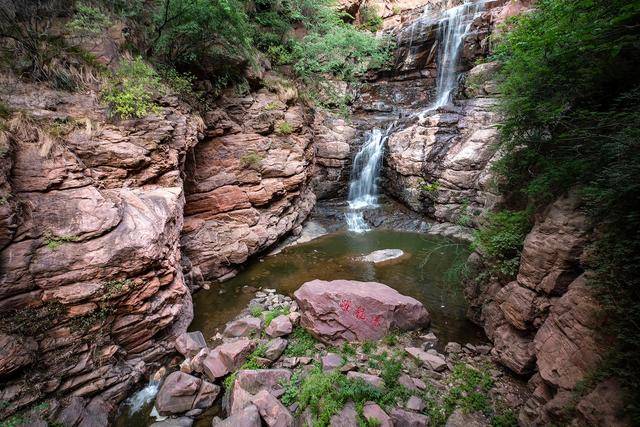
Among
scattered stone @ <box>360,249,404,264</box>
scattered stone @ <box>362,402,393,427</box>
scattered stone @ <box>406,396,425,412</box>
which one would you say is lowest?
scattered stone @ <box>360,249,404,264</box>

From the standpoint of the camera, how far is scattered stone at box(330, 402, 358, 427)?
3656mm

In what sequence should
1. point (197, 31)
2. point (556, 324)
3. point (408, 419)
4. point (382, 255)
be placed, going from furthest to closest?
point (382, 255) → point (197, 31) → point (408, 419) → point (556, 324)

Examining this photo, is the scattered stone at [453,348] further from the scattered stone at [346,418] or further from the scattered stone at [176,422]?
the scattered stone at [176,422]

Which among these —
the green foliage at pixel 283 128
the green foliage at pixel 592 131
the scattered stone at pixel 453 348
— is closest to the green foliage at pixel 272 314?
the scattered stone at pixel 453 348

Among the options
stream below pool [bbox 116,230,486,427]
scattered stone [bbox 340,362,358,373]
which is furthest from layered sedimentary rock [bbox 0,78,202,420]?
scattered stone [bbox 340,362,358,373]

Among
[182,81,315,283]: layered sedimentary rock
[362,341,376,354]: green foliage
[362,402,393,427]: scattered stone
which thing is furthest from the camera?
[182,81,315,283]: layered sedimentary rock

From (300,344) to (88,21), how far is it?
29.4 ft

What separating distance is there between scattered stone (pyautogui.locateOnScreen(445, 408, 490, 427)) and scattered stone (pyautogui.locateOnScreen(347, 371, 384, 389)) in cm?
97

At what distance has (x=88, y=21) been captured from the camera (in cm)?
689

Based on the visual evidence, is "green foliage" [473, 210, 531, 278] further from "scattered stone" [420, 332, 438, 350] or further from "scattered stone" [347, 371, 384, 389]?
"scattered stone" [347, 371, 384, 389]

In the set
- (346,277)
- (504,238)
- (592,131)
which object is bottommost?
(346,277)

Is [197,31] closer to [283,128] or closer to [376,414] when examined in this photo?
[283,128]

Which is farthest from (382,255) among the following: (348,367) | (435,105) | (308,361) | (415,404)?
(435,105)

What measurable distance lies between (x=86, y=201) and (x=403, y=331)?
657 cm
